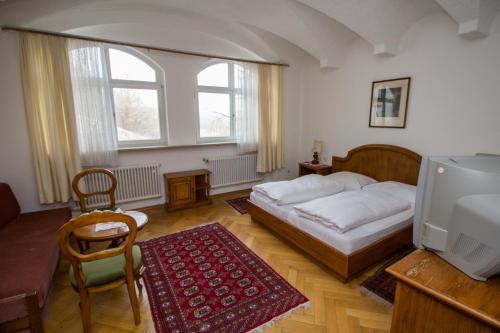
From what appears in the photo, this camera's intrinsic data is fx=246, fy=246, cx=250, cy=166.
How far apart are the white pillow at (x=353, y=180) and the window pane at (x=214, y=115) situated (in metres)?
1.99

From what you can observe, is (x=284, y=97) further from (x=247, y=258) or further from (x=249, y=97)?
(x=247, y=258)

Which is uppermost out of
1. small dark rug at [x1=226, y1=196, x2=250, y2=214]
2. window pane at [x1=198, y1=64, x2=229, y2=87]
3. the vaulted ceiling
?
the vaulted ceiling

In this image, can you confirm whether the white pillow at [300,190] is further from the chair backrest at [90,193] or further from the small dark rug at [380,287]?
the chair backrest at [90,193]

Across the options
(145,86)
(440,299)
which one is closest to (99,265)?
(440,299)

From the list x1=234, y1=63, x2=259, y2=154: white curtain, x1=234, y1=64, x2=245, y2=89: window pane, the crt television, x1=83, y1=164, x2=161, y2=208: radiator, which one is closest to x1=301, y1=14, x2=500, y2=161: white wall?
x1=234, y1=63, x2=259, y2=154: white curtain

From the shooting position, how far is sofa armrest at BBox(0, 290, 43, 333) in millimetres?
1416

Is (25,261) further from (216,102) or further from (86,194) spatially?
(216,102)

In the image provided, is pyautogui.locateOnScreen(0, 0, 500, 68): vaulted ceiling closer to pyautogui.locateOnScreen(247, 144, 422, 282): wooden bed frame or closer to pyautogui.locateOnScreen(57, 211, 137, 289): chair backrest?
pyautogui.locateOnScreen(247, 144, 422, 282): wooden bed frame

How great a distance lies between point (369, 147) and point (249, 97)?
6.68 feet

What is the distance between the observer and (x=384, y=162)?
3.40 meters

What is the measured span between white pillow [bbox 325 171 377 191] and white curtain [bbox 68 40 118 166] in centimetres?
305

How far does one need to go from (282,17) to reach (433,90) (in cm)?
198

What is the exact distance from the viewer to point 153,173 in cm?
360

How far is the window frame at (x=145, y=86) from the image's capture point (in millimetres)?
3254
